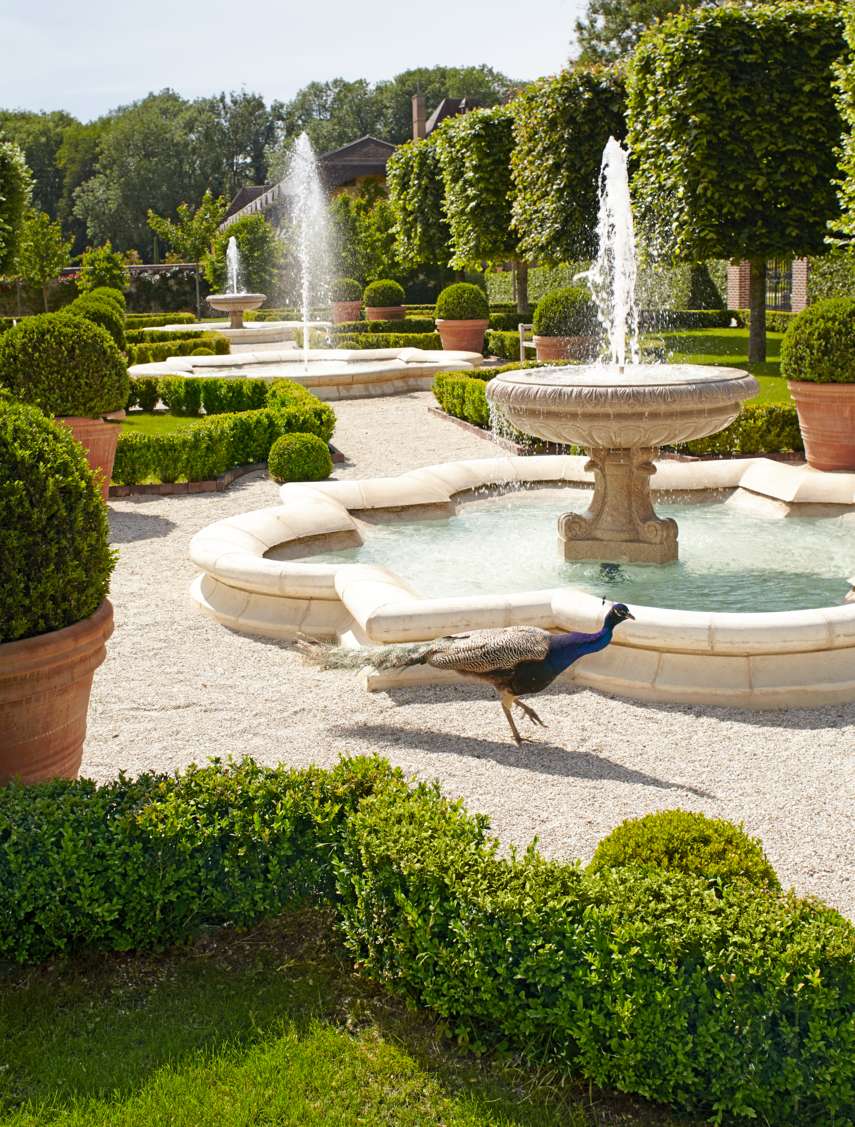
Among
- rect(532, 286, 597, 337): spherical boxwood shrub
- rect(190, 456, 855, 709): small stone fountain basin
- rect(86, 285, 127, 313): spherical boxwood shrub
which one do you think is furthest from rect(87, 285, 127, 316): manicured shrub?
rect(190, 456, 855, 709): small stone fountain basin

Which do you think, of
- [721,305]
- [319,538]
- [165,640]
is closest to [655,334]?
[721,305]

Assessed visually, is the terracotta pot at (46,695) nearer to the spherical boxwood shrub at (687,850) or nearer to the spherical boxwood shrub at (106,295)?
the spherical boxwood shrub at (687,850)

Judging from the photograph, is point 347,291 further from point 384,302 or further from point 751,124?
point 751,124

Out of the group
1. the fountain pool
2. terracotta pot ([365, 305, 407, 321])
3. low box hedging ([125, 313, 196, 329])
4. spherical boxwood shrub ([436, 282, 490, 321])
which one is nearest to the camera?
the fountain pool

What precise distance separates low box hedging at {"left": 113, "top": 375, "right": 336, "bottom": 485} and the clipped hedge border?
8798mm

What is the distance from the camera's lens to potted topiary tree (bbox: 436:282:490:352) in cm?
2600

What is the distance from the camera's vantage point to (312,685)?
20.0ft

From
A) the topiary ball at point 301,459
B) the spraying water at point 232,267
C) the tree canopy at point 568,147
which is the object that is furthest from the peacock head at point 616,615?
the spraying water at point 232,267

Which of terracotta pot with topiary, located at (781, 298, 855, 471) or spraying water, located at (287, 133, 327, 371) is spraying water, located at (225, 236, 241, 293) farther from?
terracotta pot with topiary, located at (781, 298, 855, 471)

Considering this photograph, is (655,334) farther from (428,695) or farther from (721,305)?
(428,695)

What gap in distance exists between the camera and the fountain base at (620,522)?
8.02 metres

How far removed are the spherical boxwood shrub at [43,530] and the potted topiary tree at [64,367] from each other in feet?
19.9

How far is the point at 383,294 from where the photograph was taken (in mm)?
33219

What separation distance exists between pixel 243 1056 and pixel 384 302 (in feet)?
105
